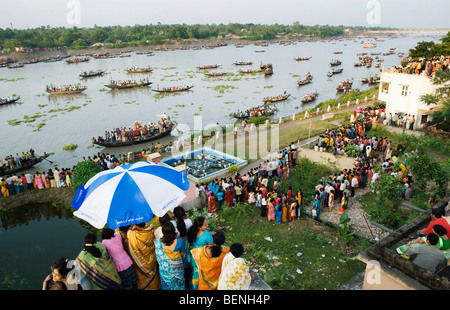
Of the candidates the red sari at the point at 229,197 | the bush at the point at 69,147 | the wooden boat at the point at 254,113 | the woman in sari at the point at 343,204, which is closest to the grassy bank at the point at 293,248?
the red sari at the point at 229,197

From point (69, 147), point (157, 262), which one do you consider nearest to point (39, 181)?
point (69, 147)

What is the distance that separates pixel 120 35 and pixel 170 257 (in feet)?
404

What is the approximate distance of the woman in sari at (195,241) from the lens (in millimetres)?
4469

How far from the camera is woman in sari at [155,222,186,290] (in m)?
4.27

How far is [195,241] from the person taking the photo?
454 cm

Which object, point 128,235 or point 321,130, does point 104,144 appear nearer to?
point 321,130

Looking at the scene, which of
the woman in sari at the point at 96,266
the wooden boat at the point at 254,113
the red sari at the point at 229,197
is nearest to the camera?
the woman in sari at the point at 96,266

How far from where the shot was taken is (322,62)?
235ft

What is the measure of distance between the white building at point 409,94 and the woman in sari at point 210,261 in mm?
18736

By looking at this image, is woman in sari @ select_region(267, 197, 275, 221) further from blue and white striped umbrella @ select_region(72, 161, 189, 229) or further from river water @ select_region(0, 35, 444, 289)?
river water @ select_region(0, 35, 444, 289)

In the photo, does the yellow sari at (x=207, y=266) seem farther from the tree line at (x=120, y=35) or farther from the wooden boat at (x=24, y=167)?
the tree line at (x=120, y=35)

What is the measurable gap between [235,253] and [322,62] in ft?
243

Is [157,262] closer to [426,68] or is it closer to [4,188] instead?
[4,188]
